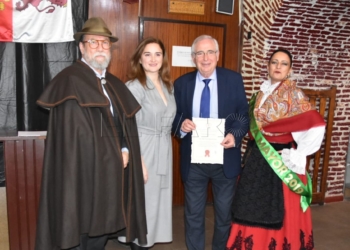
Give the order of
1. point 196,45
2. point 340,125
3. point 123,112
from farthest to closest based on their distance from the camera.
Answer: point 340,125
point 196,45
point 123,112

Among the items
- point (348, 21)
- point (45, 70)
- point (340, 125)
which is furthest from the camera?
point (340, 125)

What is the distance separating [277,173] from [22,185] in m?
1.83

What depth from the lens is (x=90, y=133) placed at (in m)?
2.03

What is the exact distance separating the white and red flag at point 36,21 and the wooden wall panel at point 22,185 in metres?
0.98

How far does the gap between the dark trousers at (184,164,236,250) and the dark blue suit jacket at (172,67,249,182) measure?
7 cm

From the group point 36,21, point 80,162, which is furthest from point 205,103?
point 36,21

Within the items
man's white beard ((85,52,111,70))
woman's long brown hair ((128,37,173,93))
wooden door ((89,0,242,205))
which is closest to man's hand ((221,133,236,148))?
woman's long brown hair ((128,37,173,93))

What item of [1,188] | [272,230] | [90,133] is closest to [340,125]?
[272,230]

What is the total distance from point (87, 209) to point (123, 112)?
63 centimetres

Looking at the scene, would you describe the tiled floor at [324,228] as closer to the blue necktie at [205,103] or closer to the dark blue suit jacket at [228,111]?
the dark blue suit jacket at [228,111]

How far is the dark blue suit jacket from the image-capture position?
2.44 m

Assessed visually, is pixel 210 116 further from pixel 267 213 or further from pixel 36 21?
pixel 36 21

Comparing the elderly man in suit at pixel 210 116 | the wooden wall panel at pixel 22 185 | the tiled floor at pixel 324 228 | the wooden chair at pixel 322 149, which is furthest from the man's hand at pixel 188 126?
the wooden chair at pixel 322 149

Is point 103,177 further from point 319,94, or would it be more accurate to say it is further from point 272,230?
point 319,94
